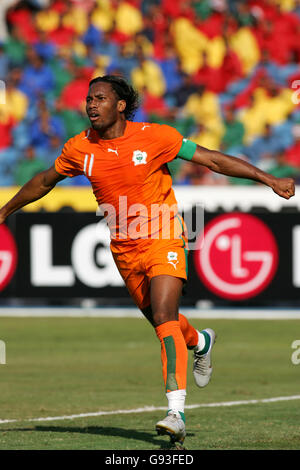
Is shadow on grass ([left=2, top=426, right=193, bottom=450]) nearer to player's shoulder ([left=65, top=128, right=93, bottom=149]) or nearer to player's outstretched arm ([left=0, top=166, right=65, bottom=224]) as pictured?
player's outstretched arm ([left=0, top=166, right=65, bottom=224])

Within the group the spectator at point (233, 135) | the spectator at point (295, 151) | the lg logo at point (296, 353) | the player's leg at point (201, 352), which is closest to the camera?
the player's leg at point (201, 352)

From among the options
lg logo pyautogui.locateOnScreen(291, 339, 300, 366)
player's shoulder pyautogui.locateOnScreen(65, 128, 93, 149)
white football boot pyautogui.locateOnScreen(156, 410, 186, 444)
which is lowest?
lg logo pyautogui.locateOnScreen(291, 339, 300, 366)

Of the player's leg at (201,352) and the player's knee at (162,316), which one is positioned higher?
the player's knee at (162,316)

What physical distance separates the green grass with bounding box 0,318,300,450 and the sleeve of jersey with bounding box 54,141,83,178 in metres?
1.77

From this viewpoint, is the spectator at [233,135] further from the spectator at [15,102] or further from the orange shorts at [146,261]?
the orange shorts at [146,261]

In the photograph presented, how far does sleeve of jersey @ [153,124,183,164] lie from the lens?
21.4 feet

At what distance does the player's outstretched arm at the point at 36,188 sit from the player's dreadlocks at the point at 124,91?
0.65 meters

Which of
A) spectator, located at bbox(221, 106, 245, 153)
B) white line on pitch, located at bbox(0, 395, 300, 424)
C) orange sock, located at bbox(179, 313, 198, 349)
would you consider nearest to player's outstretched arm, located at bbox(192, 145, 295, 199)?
orange sock, located at bbox(179, 313, 198, 349)

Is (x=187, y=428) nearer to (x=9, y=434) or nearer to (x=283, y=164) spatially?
(x=9, y=434)

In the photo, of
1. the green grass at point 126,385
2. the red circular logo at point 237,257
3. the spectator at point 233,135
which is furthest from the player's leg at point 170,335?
the spectator at point 233,135

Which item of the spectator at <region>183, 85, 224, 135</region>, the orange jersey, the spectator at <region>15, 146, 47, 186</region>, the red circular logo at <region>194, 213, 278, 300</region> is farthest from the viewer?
the spectator at <region>183, 85, 224, 135</region>

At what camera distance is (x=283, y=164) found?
1712 centimetres

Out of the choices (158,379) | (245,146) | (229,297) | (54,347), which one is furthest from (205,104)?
(158,379)

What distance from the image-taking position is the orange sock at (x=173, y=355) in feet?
20.1
